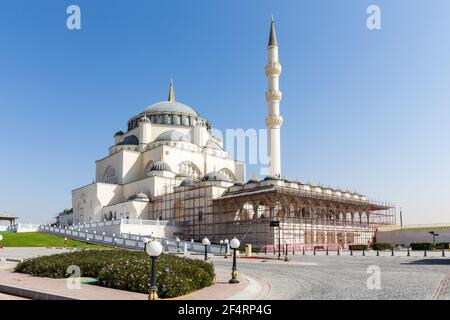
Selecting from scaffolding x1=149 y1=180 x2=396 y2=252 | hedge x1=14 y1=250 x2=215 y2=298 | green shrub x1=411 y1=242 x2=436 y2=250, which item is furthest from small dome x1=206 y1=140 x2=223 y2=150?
hedge x1=14 y1=250 x2=215 y2=298

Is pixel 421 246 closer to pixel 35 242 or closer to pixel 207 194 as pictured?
pixel 207 194

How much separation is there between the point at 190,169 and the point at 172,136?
6.16 meters

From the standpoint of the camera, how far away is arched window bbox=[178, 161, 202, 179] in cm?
6868

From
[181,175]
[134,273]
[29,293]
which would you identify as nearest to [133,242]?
[181,175]

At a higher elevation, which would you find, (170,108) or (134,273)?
(170,108)

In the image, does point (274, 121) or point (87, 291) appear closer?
point (87, 291)

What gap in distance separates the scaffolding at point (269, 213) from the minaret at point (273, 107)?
3746mm

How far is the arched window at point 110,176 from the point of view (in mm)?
70688

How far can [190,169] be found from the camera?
70.2 meters

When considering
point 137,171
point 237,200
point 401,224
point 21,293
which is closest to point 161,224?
point 237,200

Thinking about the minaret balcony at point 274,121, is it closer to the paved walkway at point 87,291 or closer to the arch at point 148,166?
the arch at point 148,166

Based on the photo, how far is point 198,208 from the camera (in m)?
56.2

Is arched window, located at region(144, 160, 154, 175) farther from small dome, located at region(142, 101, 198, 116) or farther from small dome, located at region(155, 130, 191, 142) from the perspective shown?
small dome, located at region(142, 101, 198, 116)

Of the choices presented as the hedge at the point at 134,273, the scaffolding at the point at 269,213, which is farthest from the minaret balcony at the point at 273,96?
the hedge at the point at 134,273
